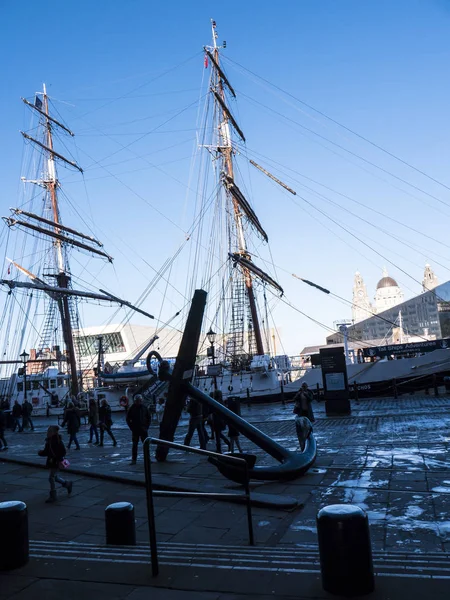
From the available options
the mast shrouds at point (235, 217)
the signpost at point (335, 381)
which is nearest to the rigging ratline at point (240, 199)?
the mast shrouds at point (235, 217)

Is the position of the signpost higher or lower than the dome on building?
lower

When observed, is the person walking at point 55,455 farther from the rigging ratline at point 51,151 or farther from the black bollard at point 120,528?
the rigging ratline at point 51,151

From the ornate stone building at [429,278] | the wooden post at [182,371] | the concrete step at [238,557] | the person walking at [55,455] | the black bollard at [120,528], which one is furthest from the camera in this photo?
the ornate stone building at [429,278]

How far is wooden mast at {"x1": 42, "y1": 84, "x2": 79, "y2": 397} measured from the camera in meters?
44.4

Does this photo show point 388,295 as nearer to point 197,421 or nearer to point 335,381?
point 335,381

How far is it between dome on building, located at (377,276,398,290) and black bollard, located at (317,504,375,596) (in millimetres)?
172652

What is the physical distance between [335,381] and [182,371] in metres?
11.8

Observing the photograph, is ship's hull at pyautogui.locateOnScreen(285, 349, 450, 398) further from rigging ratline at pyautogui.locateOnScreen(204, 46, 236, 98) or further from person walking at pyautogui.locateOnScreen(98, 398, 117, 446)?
rigging ratline at pyautogui.locateOnScreen(204, 46, 236, 98)

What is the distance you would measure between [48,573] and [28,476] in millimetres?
6268

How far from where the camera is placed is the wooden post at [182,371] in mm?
9196

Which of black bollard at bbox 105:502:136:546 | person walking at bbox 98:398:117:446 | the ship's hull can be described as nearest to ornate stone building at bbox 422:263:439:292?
the ship's hull

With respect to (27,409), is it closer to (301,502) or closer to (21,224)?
(301,502)

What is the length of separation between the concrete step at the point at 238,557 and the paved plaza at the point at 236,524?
13 mm

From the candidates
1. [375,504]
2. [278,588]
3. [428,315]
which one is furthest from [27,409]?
[428,315]
